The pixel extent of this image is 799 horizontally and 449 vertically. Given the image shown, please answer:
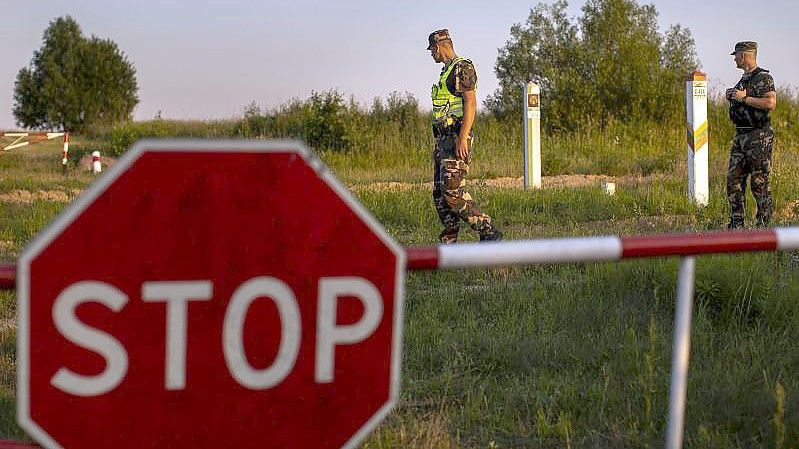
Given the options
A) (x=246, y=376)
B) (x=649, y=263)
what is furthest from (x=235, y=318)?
(x=649, y=263)

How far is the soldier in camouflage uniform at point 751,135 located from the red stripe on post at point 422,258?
7.29m

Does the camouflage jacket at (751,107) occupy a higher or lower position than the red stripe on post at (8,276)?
higher

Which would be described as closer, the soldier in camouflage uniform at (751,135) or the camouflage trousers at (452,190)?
the camouflage trousers at (452,190)

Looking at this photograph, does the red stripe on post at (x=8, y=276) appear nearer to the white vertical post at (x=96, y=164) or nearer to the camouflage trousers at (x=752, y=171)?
the camouflage trousers at (x=752, y=171)

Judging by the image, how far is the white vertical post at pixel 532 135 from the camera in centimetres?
1397

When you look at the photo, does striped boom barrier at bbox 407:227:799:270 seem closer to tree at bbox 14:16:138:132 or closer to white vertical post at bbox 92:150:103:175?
white vertical post at bbox 92:150:103:175

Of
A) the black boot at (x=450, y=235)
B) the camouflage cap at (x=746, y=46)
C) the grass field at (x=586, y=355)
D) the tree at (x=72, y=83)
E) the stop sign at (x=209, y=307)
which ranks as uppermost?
the tree at (x=72, y=83)

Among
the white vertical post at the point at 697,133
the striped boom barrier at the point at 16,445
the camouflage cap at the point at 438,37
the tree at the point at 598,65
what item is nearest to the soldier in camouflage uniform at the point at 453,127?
the camouflage cap at the point at 438,37

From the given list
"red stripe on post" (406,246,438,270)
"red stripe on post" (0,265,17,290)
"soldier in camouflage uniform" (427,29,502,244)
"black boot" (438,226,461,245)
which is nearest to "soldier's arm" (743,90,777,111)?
"soldier in camouflage uniform" (427,29,502,244)

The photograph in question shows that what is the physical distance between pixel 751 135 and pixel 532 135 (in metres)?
5.10

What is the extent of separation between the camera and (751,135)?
9.28m

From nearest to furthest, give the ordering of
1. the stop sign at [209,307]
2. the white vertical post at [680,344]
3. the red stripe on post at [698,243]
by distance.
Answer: the stop sign at [209,307] < the red stripe on post at [698,243] < the white vertical post at [680,344]

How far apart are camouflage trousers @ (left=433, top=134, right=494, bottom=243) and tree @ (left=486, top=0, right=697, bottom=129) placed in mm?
17384

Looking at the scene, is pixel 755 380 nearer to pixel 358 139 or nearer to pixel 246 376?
pixel 246 376
